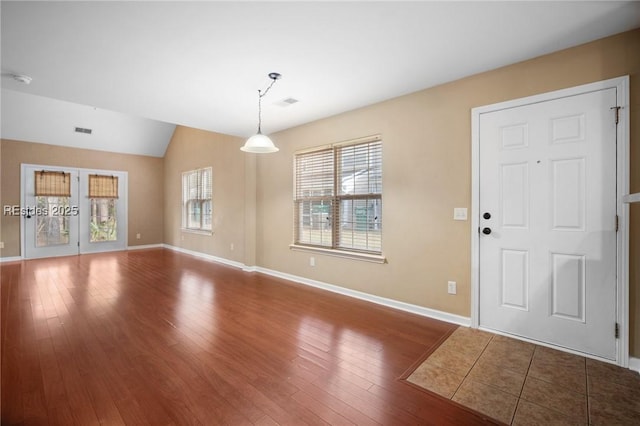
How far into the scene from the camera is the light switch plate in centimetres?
301

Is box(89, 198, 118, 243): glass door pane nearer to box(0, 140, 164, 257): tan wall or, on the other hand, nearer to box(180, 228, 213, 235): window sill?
box(0, 140, 164, 257): tan wall

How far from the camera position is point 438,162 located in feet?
10.5

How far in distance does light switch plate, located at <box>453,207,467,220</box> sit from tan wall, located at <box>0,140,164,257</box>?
886cm

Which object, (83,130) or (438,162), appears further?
(83,130)

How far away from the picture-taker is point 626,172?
2.22m

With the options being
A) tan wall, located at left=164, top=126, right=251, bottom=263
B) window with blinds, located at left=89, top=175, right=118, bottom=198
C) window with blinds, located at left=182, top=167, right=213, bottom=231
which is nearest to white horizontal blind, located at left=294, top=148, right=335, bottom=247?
tan wall, located at left=164, top=126, right=251, bottom=263

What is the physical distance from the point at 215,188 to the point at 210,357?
16.4ft

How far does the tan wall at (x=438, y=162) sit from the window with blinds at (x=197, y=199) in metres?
4.27

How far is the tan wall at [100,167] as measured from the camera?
645 cm

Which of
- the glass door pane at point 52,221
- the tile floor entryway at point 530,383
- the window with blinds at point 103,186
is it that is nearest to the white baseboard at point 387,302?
the tile floor entryway at point 530,383

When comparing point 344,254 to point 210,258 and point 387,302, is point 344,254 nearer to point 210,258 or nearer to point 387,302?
point 387,302

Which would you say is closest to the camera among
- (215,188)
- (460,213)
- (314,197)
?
(460,213)

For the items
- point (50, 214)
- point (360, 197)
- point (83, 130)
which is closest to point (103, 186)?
point (50, 214)

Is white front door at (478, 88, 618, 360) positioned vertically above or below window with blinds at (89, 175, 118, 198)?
below
